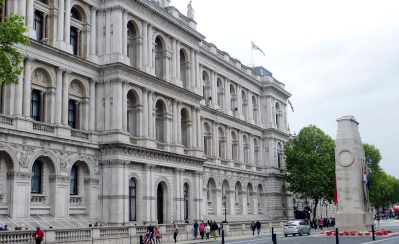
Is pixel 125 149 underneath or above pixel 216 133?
underneath

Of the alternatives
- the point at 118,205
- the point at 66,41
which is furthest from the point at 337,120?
the point at 66,41

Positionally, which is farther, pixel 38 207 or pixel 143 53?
pixel 143 53

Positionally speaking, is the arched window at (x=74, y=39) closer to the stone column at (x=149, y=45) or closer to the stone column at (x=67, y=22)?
the stone column at (x=67, y=22)

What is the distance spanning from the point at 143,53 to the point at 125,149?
9.67 metres

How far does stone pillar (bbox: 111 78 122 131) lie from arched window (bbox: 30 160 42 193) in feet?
23.6

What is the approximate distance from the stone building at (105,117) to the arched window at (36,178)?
0.07 meters

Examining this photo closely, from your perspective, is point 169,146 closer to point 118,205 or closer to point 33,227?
point 118,205

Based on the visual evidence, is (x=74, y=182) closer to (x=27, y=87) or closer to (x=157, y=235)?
(x=157, y=235)

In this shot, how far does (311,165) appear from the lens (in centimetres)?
7331

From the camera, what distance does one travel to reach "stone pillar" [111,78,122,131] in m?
41.4

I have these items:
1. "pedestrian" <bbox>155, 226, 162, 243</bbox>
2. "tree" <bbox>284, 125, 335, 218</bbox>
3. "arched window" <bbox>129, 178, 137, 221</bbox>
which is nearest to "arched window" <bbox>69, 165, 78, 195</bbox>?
"arched window" <bbox>129, 178, 137, 221</bbox>

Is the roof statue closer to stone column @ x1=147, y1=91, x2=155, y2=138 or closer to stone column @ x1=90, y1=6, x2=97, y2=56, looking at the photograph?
stone column @ x1=147, y1=91, x2=155, y2=138

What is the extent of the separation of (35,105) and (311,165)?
4605cm

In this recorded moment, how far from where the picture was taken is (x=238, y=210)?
66.7 m
